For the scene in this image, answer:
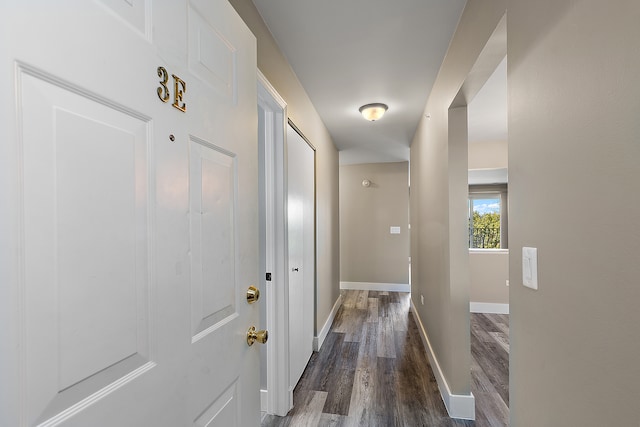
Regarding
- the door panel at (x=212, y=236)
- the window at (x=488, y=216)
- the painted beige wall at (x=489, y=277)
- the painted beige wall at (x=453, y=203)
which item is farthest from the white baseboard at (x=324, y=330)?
the window at (x=488, y=216)

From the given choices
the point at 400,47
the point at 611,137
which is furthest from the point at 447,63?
the point at 611,137

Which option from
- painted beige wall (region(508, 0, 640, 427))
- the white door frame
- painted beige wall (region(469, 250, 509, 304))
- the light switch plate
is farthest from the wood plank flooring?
the light switch plate

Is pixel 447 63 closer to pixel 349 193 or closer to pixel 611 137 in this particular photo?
pixel 611 137

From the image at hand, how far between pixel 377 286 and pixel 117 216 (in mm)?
5325

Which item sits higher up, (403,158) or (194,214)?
(403,158)

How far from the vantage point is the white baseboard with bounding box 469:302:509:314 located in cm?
403

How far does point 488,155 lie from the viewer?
387 cm

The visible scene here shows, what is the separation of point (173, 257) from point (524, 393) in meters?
1.15

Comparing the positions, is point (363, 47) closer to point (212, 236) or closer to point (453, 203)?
point (453, 203)

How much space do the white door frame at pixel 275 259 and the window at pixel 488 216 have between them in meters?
5.23

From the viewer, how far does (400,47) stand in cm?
194

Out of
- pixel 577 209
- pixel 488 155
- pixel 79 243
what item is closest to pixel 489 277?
pixel 488 155

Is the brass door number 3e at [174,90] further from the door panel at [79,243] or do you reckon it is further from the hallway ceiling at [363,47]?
the hallway ceiling at [363,47]

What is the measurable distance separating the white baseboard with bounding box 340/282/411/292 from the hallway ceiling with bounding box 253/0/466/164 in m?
3.28
